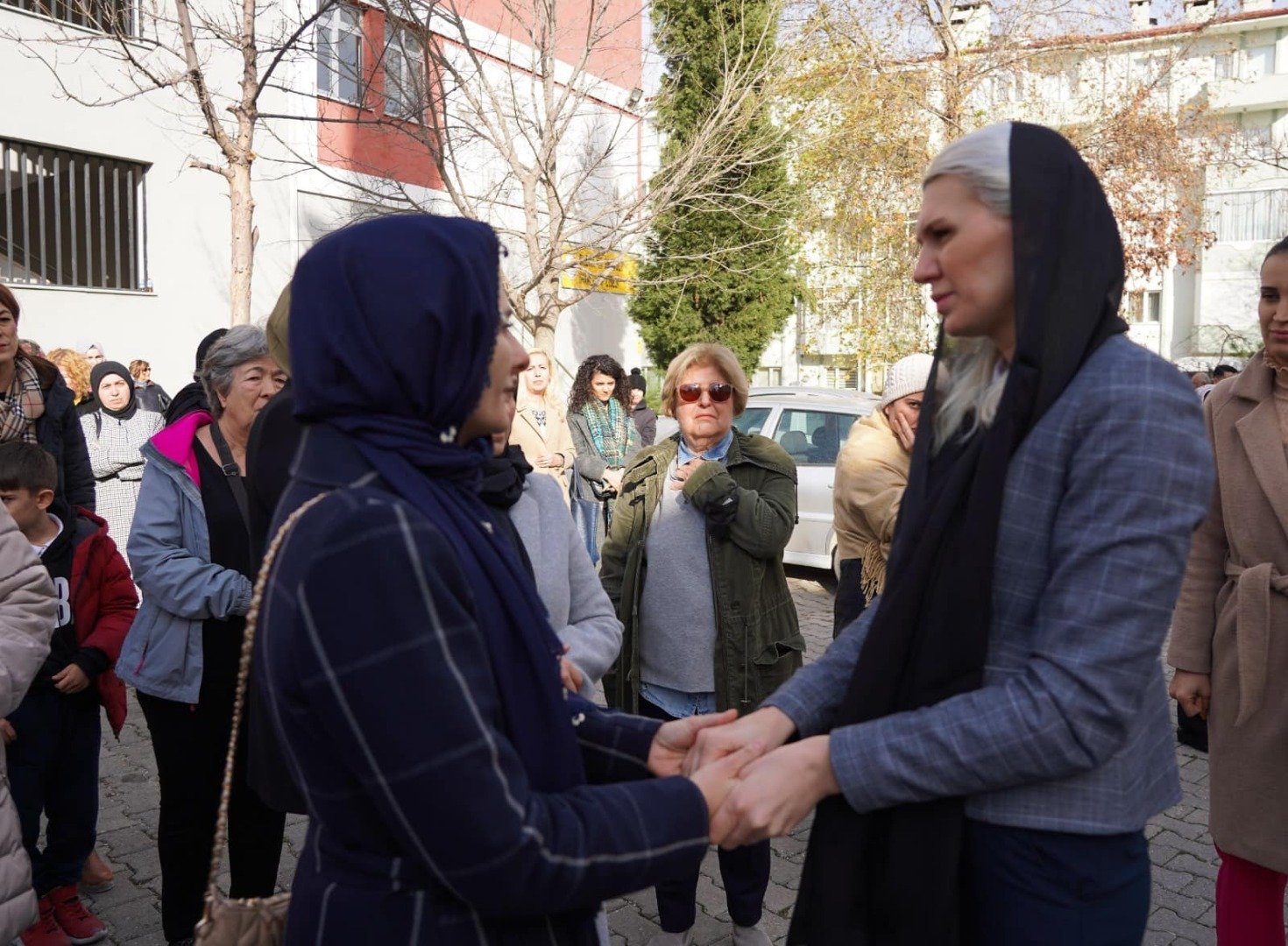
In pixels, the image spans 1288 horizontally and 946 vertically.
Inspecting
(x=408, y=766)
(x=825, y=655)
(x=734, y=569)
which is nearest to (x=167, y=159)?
(x=734, y=569)

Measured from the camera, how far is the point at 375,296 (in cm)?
146

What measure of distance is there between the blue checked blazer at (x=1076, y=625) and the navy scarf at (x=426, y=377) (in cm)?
54

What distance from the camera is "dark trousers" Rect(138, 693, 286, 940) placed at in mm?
3664

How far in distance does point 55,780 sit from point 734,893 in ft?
8.21

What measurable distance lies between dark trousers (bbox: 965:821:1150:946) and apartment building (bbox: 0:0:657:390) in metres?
9.06

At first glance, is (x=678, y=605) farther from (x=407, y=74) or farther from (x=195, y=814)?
(x=407, y=74)

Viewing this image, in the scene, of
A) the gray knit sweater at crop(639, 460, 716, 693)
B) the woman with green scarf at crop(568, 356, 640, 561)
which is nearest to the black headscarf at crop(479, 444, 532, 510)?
the gray knit sweater at crop(639, 460, 716, 693)

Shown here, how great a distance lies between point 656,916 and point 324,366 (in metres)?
3.27

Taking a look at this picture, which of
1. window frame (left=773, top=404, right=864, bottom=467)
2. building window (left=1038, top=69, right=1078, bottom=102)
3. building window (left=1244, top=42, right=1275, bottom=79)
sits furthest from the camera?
building window (left=1244, top=42, right=1275, bottom=79)

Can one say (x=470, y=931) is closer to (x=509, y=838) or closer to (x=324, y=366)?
(x=509, y=838)

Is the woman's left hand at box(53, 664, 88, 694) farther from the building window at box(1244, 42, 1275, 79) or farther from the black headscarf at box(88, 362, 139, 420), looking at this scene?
the building window at box(1244, 42, 1275, 79)

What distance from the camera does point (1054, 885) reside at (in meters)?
1.70

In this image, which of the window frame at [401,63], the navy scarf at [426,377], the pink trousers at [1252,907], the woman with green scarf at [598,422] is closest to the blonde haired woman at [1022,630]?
the navy scarf at [426,377]

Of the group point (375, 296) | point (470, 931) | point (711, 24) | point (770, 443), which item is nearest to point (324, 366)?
point (375, 296)
